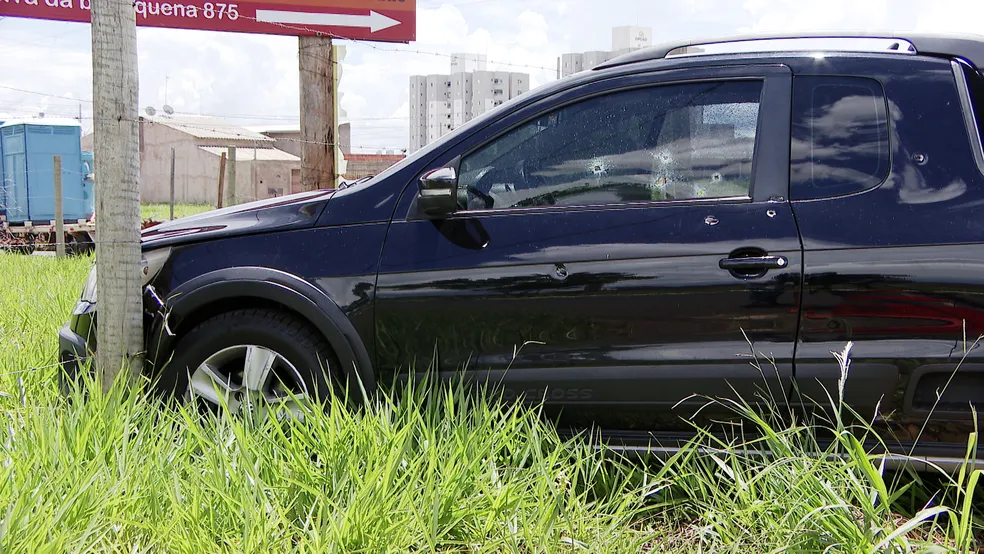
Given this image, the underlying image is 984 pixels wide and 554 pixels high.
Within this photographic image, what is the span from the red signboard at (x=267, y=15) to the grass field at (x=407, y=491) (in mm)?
5080

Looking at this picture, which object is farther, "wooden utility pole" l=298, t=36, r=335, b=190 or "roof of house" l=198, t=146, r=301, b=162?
"roof of house" l=198, t=146, r=301, b=162

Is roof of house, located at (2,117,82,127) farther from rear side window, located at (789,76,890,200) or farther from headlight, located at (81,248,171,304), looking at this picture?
rear side window, located at (789,76,890,200)

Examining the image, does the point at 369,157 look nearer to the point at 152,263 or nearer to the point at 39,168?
the point at 39,168

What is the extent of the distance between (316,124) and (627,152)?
437 centimetres

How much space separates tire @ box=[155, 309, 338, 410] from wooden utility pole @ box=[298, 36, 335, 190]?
12.4ft

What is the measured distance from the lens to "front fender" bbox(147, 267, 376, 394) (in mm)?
3301

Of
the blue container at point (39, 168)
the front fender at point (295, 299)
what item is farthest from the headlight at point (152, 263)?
the blue container at point (39, 168)

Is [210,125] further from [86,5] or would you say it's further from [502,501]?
[502,501]

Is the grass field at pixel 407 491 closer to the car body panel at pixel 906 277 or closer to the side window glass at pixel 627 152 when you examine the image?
the car body panel at pixel 906 277

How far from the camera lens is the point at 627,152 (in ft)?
10.7

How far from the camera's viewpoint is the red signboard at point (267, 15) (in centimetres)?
759

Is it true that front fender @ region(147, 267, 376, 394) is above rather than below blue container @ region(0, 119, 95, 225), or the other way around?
below

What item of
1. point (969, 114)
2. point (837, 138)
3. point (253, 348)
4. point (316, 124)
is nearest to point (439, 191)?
point (253, 348)

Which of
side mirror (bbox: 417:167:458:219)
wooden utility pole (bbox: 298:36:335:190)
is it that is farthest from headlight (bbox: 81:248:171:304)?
wooden utility pole (bbox: 298:36:335:190)
